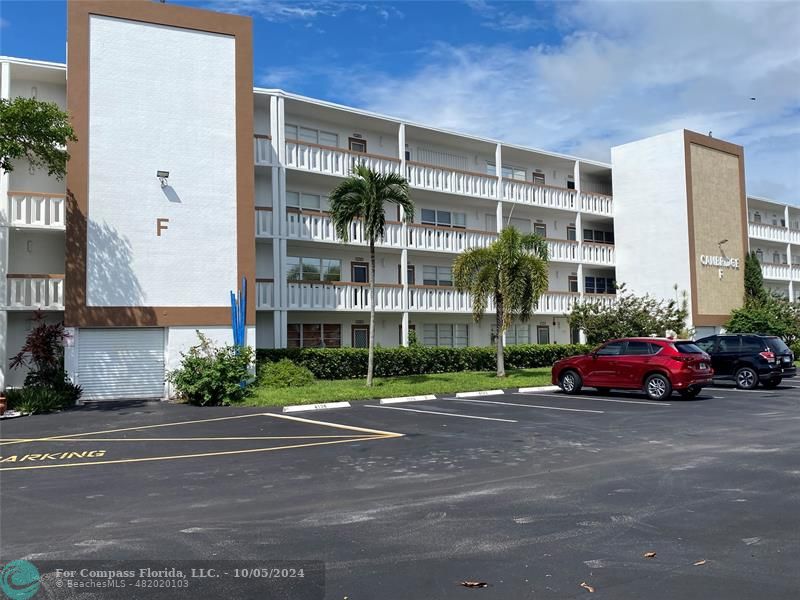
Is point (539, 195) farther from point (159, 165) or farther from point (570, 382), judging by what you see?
point (159, 165)

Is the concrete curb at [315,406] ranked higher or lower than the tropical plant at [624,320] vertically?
lower

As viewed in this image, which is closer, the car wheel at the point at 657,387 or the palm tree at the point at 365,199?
the car wheel at the point at 657,387

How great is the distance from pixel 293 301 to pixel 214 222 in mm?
5431

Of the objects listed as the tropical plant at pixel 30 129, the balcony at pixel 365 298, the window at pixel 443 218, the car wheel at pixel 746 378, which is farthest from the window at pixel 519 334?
the tropical plant at pixel 30 129

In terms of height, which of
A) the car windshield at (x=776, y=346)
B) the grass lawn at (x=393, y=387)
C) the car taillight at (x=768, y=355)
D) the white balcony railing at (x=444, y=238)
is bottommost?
the grass lawn at (x=393, y=387)

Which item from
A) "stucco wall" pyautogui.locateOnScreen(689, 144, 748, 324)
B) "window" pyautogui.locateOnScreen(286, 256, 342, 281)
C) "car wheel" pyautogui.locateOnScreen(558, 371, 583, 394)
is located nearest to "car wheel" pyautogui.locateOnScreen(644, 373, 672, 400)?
"car wheel" pyautogui.locateOnScreen(558, 371, 583, 394)

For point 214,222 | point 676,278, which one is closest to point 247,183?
point 214,222

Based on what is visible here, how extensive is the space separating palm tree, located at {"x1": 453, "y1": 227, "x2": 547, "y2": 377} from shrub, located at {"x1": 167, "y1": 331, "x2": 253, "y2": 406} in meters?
8.77

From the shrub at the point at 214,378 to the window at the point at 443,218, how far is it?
14.2 metres

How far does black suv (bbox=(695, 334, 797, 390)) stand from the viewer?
2183cm

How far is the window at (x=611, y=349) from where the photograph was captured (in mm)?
19953

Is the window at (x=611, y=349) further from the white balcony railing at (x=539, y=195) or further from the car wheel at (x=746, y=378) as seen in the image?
the white balcony railing at (x=539, y=195)

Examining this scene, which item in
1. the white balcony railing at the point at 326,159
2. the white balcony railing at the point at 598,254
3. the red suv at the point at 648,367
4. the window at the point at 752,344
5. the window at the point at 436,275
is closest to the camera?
the red suv at the point at 648,367

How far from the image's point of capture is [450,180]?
3081 cm
